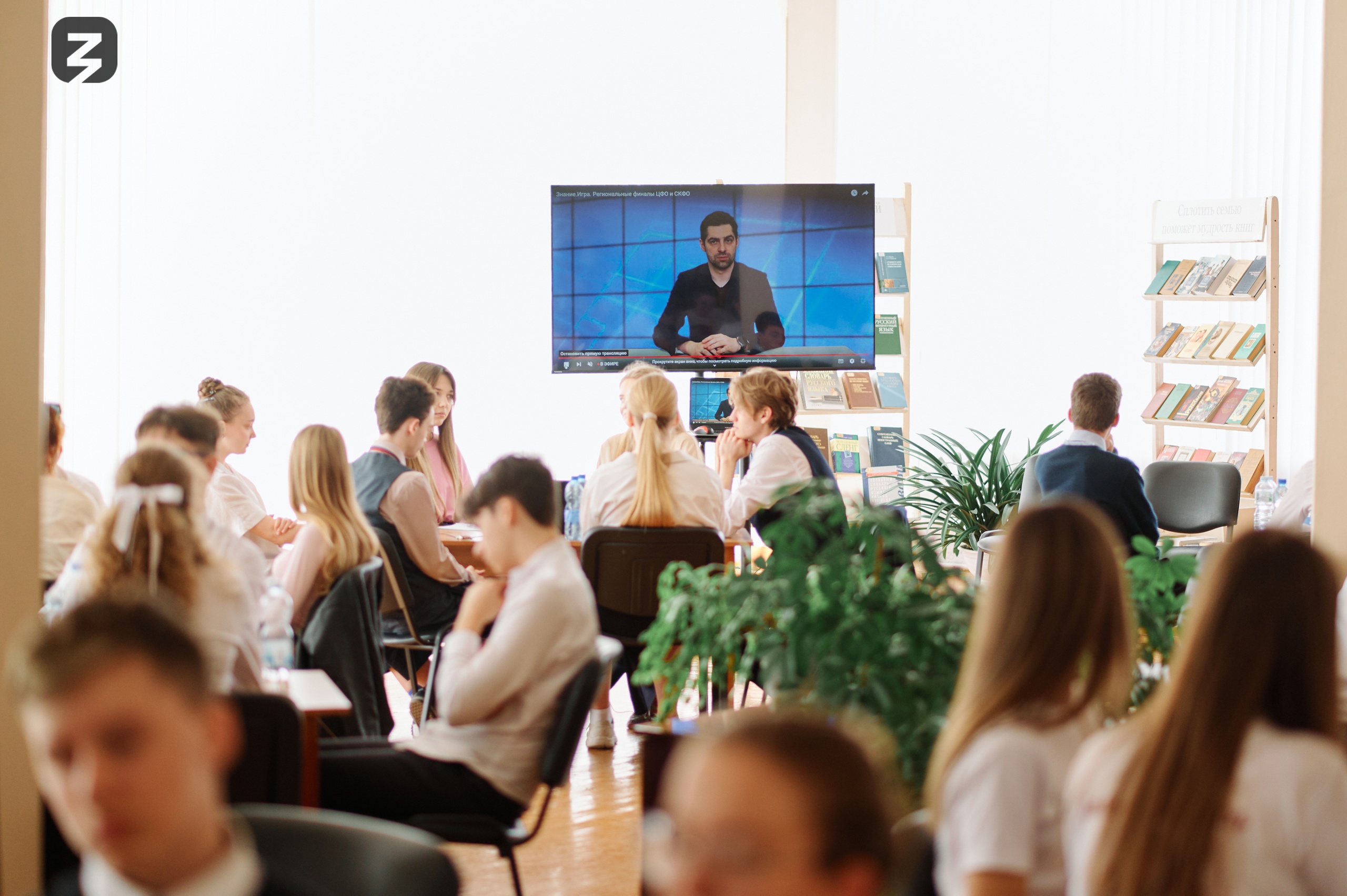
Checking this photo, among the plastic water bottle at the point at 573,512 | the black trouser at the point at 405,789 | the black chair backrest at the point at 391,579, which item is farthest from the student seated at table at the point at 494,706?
the plastic water bottle at the point at 573,512

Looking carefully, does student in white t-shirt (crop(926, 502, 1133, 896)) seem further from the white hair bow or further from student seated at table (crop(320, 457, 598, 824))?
the white hair bow

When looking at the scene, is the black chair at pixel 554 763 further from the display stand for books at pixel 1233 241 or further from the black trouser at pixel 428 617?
the display stand for books at pixel 1233 241

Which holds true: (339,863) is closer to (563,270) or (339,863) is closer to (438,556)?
(438,556)

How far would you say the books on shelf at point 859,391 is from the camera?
6.76 meters

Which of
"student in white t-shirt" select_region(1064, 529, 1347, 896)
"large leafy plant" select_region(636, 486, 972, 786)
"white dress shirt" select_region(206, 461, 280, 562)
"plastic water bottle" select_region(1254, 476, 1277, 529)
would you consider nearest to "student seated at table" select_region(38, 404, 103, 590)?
"white dress shirt" select_region(206, 461, 280, 562)

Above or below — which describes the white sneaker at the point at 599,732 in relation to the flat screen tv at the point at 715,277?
below

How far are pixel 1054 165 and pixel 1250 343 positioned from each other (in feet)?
6.24

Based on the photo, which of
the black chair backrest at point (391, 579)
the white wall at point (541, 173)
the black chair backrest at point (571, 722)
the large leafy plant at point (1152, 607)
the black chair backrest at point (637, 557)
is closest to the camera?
the large leafy plant at point (1152, 607)

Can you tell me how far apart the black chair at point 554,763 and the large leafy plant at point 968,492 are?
456cm

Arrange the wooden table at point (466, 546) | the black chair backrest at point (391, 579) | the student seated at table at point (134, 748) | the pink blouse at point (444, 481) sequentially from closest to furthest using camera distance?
the student seated at table at point (134, 748) < the black chair backrest at point (391, 579) < the wooden table at point (466, 546) < the pink blouse at point (444, 481)

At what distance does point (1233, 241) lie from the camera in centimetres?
623

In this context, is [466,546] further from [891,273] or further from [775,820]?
[775,820]

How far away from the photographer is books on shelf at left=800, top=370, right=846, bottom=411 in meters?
6.71

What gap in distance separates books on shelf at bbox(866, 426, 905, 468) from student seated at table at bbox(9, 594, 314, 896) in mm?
5993
